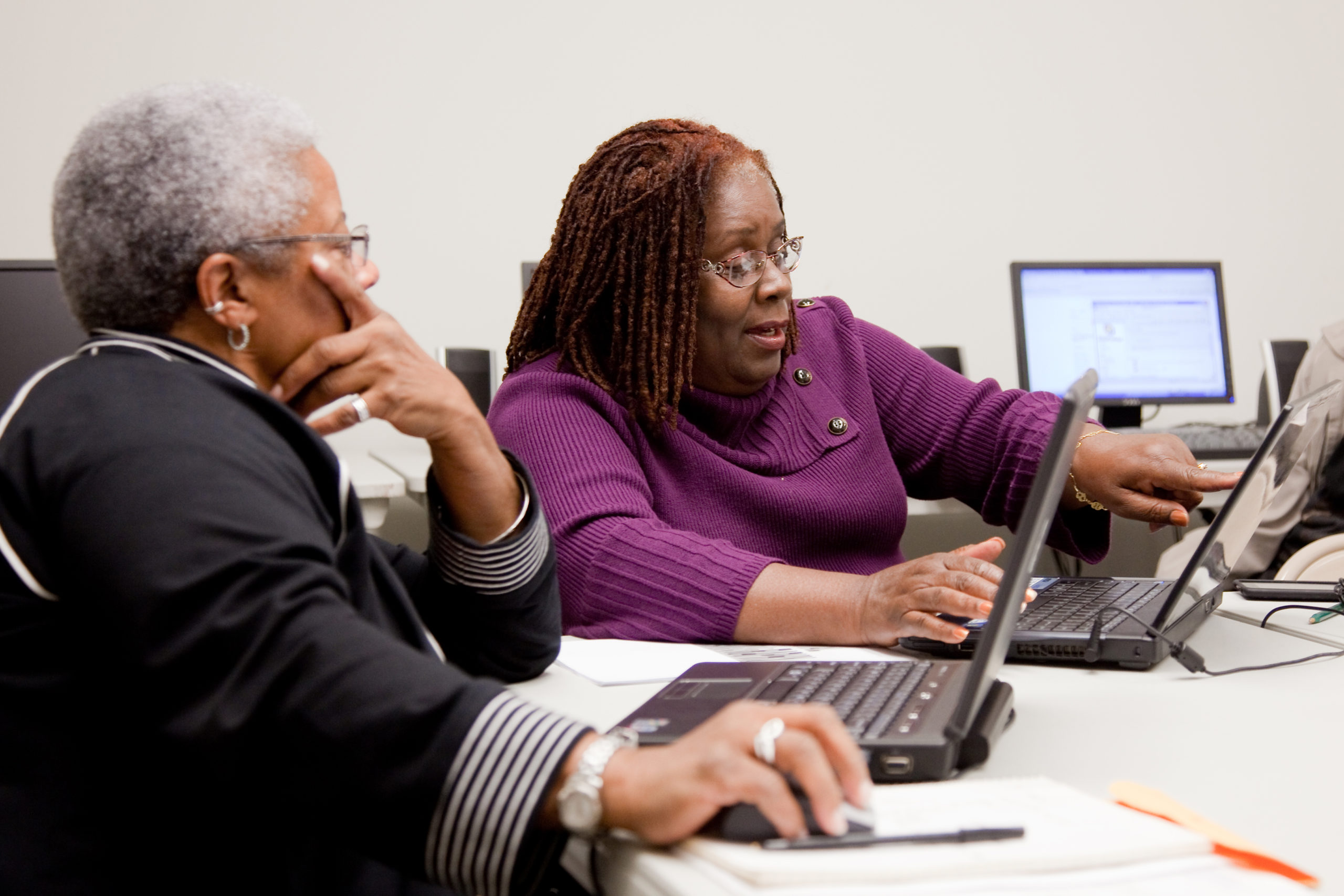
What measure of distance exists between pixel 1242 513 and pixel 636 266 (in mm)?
736

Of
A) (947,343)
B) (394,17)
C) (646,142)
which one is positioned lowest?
(947,343)

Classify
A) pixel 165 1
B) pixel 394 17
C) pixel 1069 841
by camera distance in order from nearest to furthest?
pixel 1069 841 → pixel 165 1 → pixel 394 17

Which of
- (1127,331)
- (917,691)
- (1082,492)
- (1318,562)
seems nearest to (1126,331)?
(1127,331)

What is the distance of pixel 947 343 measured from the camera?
330 cm

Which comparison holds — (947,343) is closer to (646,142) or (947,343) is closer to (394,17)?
(394,17)

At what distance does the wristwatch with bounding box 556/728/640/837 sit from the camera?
55 cm

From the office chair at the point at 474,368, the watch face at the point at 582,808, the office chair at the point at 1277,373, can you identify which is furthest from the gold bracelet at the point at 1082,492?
the office chair at the point at 1277,373

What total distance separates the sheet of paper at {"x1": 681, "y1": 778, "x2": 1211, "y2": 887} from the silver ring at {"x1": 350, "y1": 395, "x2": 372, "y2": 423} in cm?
43

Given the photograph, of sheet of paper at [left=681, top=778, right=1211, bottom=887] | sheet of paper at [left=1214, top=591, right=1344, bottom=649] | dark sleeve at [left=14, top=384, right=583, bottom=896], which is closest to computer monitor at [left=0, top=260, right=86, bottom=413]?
dark sleeve at [left=14, top=384, right=583, bottom=896]

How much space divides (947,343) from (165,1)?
2.25 m

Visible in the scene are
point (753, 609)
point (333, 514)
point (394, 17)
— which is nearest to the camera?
point (333, 514)

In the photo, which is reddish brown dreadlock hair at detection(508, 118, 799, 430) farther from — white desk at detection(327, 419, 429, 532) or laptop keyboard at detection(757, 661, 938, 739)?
laptop keyboard at detection(757, 661, 938, 739)

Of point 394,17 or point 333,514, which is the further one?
point 394,17

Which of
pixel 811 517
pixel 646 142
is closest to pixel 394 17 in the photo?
pixel 646 142
